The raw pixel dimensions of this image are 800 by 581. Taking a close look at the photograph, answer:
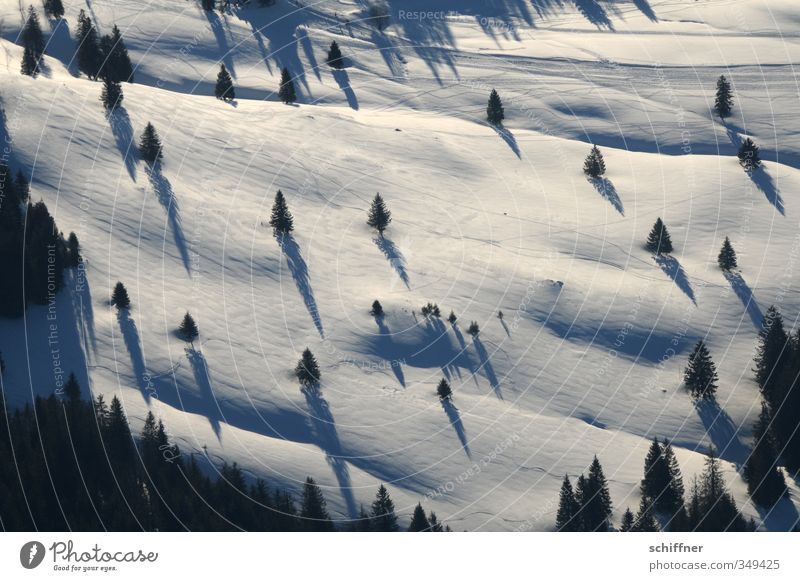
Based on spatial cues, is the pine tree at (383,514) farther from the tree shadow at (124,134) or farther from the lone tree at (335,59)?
the lone tree at (335,59)

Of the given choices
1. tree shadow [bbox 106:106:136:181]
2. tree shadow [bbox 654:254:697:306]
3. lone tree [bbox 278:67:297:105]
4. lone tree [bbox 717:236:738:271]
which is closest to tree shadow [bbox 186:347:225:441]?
tree shadow [bbox 106:106:136:181]

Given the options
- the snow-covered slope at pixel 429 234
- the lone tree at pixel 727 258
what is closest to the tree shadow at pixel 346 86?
the snow-covered slope at pixel 429 234

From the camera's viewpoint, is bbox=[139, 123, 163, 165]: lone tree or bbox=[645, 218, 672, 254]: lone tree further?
bbox=[139, 123, 163, 165]: lone tree

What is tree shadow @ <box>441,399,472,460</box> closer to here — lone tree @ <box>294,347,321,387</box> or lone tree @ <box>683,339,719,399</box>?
lone tree @ <box>294,347,321,387</box>

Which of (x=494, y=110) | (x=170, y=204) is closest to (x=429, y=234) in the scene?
(x=494, y=110)

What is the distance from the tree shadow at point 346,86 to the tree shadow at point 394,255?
55.1ft

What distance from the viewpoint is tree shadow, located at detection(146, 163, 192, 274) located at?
106m

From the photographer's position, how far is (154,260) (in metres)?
104

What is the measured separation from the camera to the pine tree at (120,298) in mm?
98406

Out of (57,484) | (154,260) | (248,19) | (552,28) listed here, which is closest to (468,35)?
(552,28)

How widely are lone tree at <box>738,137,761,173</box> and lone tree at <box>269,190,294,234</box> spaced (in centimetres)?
3050

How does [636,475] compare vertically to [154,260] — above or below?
below
